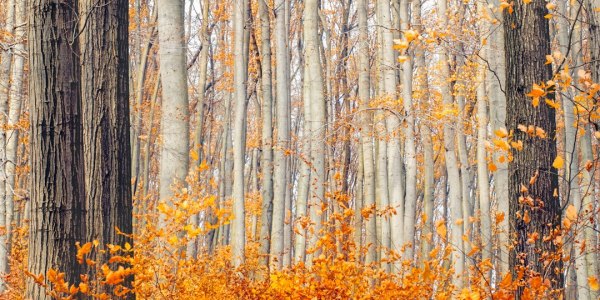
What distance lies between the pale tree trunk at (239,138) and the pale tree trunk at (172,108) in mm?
4108

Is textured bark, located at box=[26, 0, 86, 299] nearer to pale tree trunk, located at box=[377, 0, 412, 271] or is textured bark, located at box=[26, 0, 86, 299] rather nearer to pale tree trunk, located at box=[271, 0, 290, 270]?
pale tree trunk, located at box=[271, 0, 290, 270]

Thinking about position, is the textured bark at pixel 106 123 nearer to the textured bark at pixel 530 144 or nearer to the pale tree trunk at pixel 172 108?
the pale tree trunk at pixel 172 108

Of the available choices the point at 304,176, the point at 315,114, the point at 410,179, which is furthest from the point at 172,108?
the point at 410,179

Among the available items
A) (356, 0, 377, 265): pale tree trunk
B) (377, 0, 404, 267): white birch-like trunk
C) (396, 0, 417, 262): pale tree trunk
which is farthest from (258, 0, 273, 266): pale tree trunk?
(396, 0, 417, 262): pale tree trunk

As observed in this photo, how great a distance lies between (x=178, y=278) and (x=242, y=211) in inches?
209

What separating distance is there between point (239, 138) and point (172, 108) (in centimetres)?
539

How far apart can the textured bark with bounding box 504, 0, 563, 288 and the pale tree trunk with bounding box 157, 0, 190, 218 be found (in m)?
3.45

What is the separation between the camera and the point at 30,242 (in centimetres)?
526

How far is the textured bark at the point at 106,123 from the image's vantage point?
6.50 m

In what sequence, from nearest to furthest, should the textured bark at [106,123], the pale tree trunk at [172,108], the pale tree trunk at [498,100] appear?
the textured bark at [106,123] < the pale tree trunk at [172,108] < the pale tree trunk at [498,100]

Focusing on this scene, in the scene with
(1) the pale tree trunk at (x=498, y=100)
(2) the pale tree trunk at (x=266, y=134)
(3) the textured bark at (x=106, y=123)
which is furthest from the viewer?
(2) the pale tree trunk at (x=266, y=134)

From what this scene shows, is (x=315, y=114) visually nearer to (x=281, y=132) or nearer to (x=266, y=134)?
(x=281, y=132)

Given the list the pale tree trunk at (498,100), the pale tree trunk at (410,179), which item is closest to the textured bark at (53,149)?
the pale tree trunk at (498,100)

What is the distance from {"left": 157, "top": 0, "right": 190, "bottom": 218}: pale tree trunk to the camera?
25.6ft
